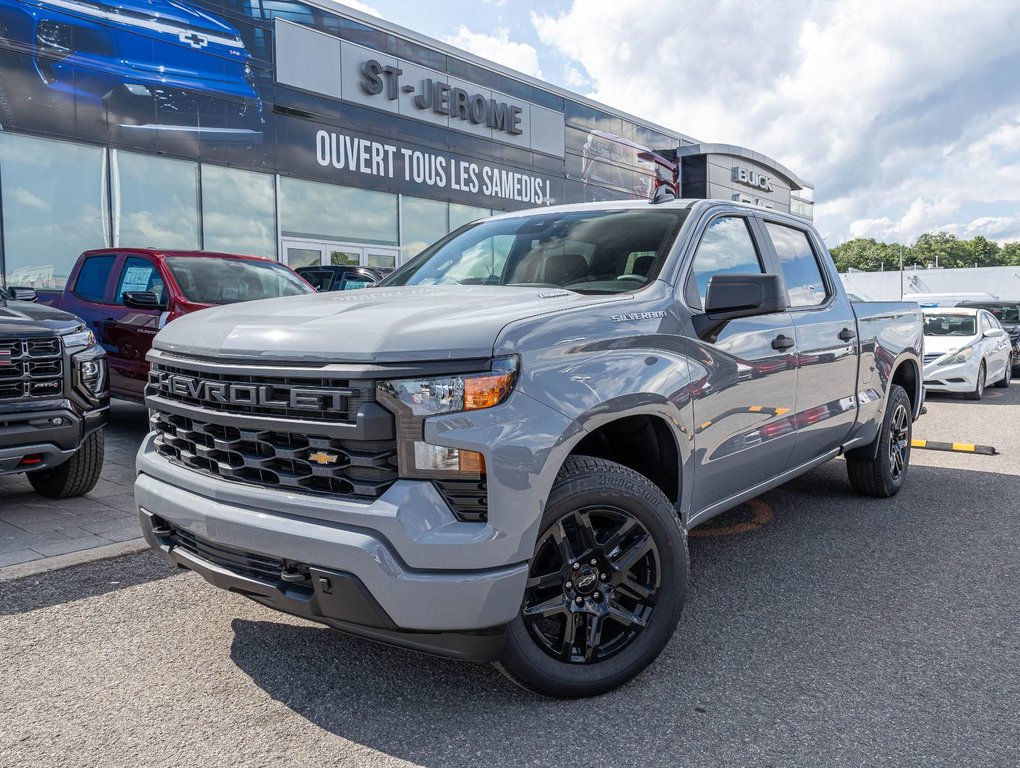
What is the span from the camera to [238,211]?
1551 centimetres

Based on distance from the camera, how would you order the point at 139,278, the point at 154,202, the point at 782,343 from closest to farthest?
the point at 782,343 < the point at 139,278 < the point at 154,202

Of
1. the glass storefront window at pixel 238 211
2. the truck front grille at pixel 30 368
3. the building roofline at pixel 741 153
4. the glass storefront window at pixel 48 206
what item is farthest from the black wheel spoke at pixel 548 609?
the building roofline at pixel 741 153

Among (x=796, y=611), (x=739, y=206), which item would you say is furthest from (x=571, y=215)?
(x=796, y=611)

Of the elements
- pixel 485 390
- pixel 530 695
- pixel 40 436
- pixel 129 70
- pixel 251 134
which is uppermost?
pixel 129 70

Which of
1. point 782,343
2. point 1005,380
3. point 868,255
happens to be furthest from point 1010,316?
point 868,255

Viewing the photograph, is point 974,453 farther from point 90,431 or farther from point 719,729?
point 90,431

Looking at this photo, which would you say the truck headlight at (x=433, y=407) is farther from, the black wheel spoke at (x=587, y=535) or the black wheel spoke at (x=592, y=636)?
the black wheel spoke at (x=592, y=636)

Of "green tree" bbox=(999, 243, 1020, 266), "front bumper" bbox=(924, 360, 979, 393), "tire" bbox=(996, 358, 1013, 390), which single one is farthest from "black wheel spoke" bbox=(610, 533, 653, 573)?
"green tree" bbox=(999, 243, 1020, 266)

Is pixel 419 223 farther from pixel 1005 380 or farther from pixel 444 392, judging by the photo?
pixel 444 392

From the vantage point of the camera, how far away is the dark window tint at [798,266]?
4.42 m

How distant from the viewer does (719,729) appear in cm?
257

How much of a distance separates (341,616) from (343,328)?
2.86ft

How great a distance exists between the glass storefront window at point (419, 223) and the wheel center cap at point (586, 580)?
16506 mm

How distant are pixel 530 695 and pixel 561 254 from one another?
75.6 inches
